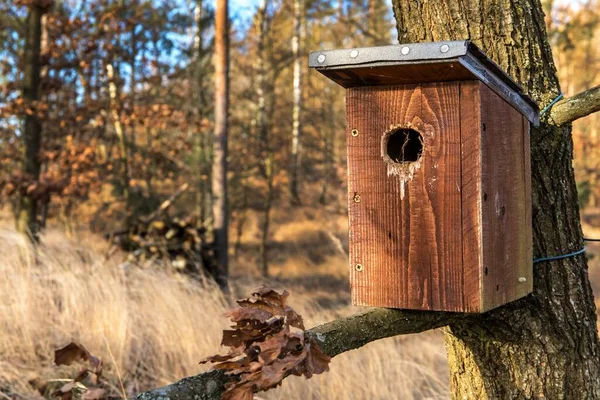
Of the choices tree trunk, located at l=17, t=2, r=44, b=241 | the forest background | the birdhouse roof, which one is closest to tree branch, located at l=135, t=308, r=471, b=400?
the birdhouse roof

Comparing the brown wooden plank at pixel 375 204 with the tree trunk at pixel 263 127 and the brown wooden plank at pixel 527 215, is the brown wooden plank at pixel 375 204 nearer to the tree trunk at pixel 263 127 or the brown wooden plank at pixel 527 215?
the brown wooden plank at pixel 527 215

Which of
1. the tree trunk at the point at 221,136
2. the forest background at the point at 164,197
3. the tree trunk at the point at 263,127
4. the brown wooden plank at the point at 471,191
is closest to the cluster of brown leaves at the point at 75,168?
the forest background at the point at 164,197

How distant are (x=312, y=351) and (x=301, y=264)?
1586cm

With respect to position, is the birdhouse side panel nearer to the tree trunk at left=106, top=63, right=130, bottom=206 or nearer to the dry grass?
the dry grass

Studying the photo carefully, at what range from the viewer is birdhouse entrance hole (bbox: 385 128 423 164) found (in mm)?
1891

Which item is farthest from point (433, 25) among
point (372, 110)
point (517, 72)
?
point (372, 110)

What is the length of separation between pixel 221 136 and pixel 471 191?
8.49m

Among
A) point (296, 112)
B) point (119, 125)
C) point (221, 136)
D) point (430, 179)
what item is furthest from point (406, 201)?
point (296, 112)

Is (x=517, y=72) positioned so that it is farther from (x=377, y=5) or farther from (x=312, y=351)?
(x=377, y=5)

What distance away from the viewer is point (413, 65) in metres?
1.65

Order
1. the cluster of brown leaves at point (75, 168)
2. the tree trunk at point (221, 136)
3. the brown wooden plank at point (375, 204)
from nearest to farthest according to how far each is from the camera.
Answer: the brown wooden plank at point (375, 204), the tree trunk at point (221, 136), the cluster of brown leaves at point (75, 168)

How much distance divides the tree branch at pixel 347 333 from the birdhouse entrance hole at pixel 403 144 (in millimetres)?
444

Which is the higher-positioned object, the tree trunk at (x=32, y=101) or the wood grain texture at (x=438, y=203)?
the tree trunk at (x=32, y=101)

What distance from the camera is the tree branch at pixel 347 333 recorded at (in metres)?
1.36
